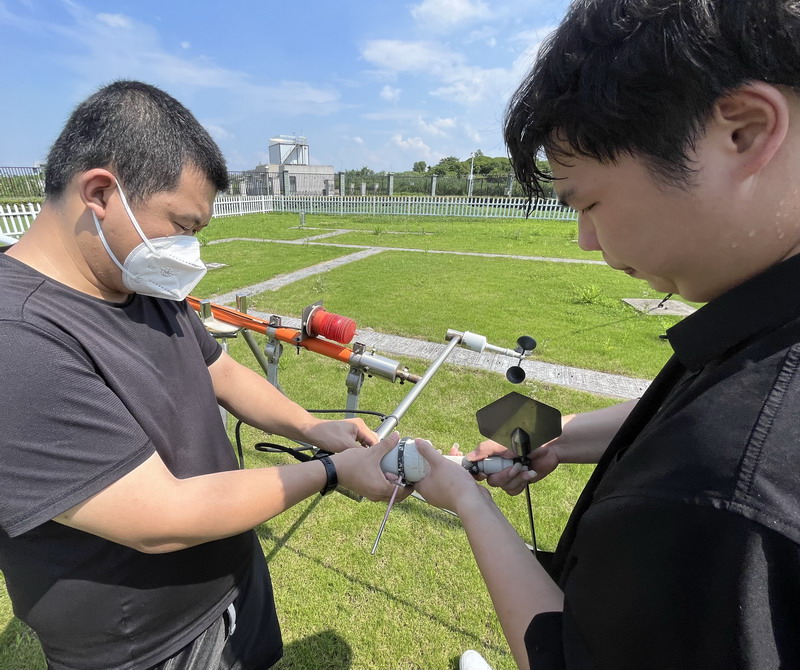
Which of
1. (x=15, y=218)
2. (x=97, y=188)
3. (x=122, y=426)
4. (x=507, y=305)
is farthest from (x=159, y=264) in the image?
(x=15, y=218)

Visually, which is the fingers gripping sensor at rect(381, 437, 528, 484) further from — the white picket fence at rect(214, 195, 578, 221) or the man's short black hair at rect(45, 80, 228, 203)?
the white picket fence at rect(214, 195, 578, 221)

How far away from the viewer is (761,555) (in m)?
0.46

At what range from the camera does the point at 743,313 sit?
62 cm

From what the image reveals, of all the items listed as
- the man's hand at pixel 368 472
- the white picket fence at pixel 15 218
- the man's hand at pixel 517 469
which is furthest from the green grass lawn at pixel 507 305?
the white picket fence at pixel 15 218

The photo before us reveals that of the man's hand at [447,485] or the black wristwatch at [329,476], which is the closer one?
the man's hand at [447,485]

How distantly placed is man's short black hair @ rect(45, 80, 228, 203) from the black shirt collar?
1198mm

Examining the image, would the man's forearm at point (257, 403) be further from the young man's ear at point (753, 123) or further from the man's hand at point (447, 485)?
the young man's ear at point (753, 123)

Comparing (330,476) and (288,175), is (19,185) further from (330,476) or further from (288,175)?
(330,476)

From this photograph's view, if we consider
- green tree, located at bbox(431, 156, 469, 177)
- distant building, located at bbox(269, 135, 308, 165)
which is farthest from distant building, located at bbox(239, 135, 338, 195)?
green tree, located at bbox(431, 156, 469, 177)

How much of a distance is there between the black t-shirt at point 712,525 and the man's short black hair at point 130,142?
3.94 ft

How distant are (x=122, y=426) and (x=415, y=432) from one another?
2.95 metres

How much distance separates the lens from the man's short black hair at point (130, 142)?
1.01 meters

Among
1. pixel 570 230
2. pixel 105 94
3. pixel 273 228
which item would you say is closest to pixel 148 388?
pixel 105 94

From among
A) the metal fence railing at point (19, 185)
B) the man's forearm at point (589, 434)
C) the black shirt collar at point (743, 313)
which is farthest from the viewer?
the metal fence railing at point (19, 185)
